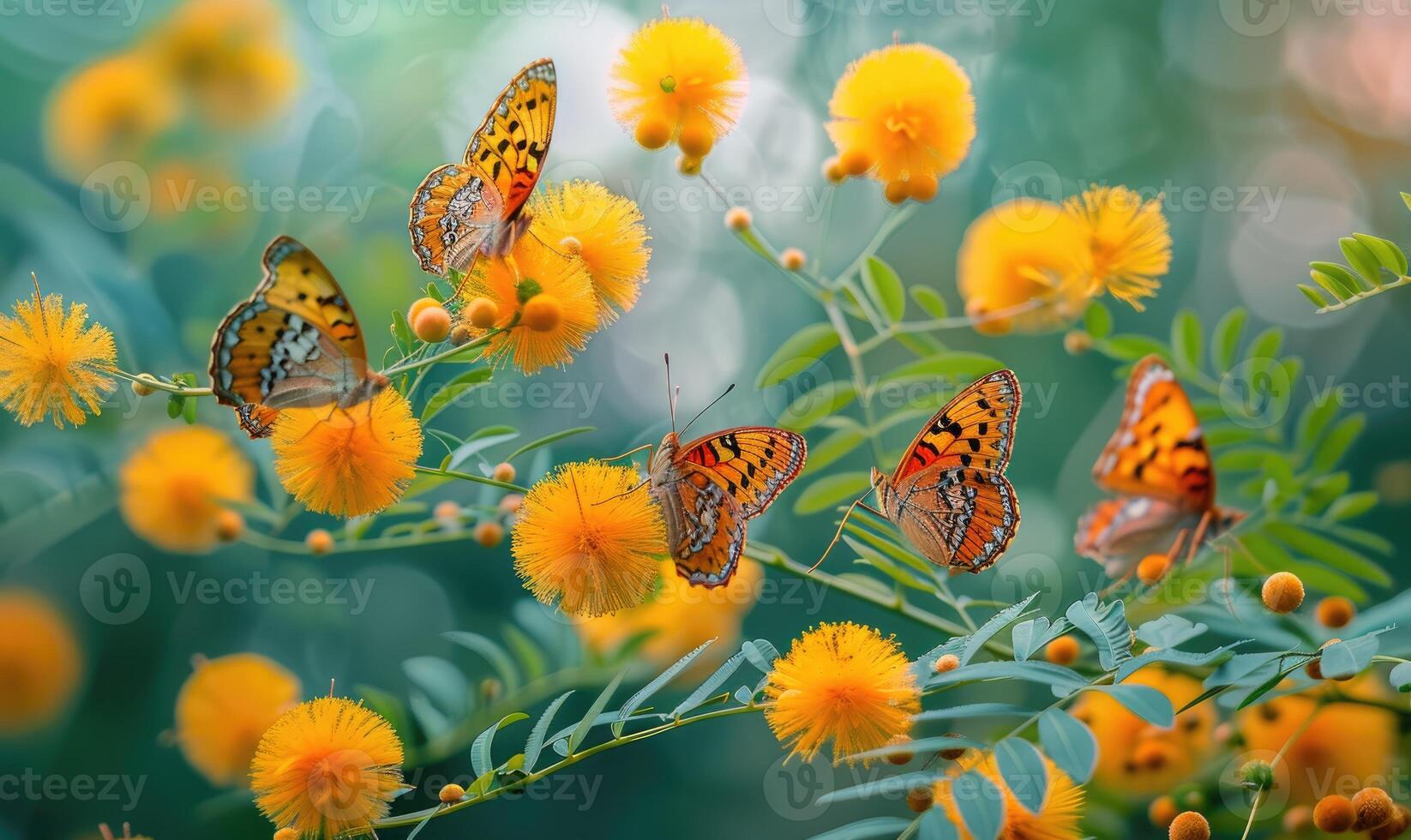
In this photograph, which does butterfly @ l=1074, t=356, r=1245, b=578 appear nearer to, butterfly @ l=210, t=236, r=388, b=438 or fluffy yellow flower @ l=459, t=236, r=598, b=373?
fluffy yellow flower @ l=459, t=236, r=598, b=373

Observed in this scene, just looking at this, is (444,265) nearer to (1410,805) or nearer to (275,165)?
(1410,805)

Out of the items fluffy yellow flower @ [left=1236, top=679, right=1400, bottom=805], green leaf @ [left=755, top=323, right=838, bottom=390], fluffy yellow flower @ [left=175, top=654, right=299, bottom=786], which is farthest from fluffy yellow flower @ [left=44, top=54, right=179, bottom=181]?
fluffy yellow flower @ [left=1236, top=679, right=1400, bottom=805]

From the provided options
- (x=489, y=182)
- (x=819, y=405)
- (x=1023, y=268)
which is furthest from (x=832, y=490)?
(x=489, y=182)

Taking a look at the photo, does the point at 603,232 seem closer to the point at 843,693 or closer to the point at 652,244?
the point at 843,693

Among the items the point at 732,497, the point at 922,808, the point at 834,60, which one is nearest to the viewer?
the point at 922,808

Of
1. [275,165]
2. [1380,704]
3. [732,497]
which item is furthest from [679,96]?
[275,165]
